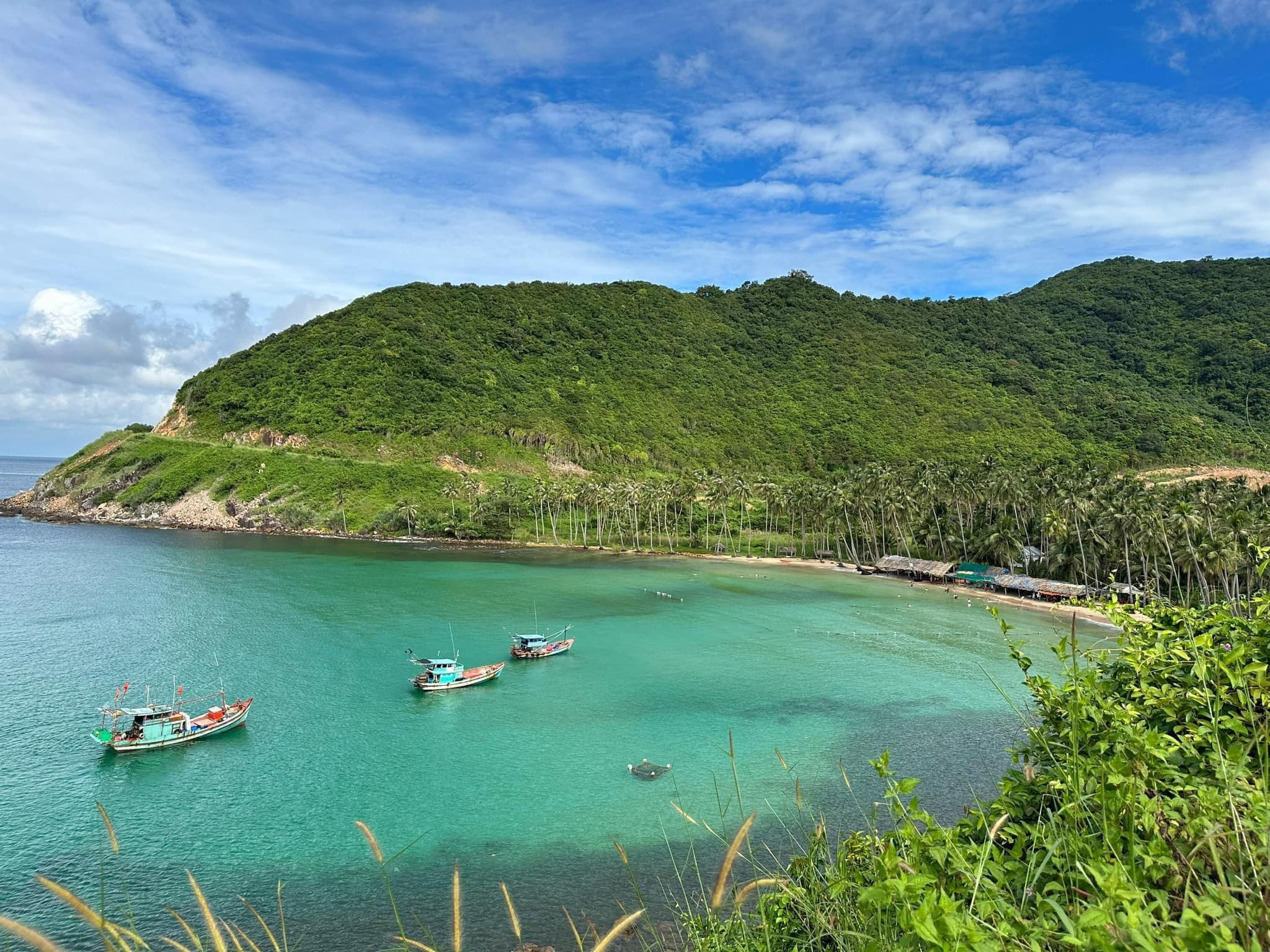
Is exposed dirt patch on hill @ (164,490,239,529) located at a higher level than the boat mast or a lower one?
higher

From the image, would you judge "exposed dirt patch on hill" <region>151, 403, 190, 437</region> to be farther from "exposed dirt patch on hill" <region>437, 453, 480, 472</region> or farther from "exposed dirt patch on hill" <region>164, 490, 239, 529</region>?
"exposed dirt patch on hill" <region>437, 453, 480, 472</region>

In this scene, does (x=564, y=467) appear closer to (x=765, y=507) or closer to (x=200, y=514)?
(x=765, y=507)

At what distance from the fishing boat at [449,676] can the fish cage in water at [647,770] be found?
11.7 meters

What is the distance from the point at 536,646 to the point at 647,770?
15.9m

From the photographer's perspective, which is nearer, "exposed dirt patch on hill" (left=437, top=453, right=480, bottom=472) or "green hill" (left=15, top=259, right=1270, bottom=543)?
"green hill" (left=15, top=259, right=1270, bottom=543)

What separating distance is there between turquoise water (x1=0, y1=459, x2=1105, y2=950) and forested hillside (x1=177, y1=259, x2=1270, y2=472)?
232 ft

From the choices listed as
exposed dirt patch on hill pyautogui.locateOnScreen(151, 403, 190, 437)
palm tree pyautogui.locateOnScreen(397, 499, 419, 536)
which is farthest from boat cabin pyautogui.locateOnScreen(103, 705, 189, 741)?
exposed dirt patch on hill pyautogui.locateOnScreen(151, 403, 190, 437)

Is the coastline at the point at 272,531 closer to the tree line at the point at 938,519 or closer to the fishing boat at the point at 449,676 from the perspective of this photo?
the tree line at the point at 938,519

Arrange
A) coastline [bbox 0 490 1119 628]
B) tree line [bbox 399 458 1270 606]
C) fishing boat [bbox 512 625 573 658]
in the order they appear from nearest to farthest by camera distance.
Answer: fishing boat [bbox 512 625 573 658]
tree line [bbox 399 458 1270 606]
coastline [bbox 0 490 1119 628]

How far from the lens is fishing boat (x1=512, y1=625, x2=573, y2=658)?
129 feet

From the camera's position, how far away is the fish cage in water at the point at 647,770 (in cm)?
2433

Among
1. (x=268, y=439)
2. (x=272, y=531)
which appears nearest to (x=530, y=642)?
(x=272, y=531)

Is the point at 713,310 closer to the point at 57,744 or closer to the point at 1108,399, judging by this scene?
the point at 1108,399

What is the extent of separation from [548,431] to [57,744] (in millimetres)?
102119
